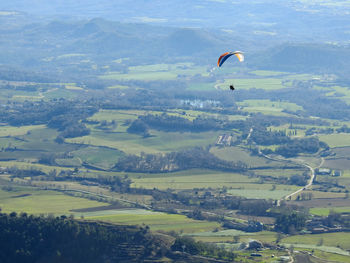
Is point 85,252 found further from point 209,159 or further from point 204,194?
point 209,159

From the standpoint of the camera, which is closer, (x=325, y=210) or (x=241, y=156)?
(x=325, y=210)

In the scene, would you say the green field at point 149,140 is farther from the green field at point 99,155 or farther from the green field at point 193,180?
the green field at point 193,180

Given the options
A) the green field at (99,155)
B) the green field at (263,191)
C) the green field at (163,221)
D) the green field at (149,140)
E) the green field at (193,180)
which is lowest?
the green field at (163,221)

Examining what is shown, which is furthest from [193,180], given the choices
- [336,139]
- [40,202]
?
[336,139]

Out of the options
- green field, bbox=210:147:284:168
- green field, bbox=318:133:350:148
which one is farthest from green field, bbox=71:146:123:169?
green field, bbox=318:133:350:148

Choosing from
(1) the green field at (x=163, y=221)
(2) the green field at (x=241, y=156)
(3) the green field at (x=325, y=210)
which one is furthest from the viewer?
(2) the green field at (x=241, y=156)

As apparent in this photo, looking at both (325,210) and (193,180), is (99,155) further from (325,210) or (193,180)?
(325,210)

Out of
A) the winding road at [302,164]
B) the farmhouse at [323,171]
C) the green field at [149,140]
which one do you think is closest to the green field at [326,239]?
the winding road at [302,164]

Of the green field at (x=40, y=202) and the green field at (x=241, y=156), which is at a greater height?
the green field at (x=241, y=156)

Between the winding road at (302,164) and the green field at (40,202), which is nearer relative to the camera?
the green field at (40,202)

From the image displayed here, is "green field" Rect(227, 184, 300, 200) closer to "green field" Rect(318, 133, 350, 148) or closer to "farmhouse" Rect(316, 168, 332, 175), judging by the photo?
"farmhouse" Rect(316, 168, 332, 175)

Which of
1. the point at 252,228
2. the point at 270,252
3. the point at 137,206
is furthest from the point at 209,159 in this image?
the point at 270,252
